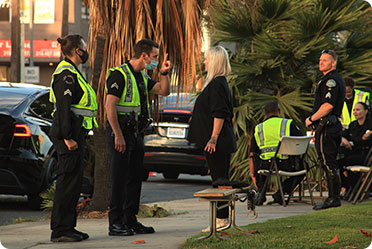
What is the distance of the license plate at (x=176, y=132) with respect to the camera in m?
13.1

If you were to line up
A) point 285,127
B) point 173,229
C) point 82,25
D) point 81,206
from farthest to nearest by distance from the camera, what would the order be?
point 82,25 → point 285,127 → point 81,206 → point 173,229

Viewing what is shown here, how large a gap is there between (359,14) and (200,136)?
677 centimetres

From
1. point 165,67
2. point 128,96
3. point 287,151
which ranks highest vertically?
point 165,67

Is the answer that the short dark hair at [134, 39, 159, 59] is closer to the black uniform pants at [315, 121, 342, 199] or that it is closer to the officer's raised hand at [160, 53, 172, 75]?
the officer's raised hand at [160, 53, 172, 75]

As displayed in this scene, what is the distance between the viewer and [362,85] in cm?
1275

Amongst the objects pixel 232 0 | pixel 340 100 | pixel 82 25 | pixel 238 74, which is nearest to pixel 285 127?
pixel 340 100

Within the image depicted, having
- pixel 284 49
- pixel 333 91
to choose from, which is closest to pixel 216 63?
pixel 333 91

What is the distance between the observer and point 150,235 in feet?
22.7

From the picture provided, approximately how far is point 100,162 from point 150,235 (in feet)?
6.70

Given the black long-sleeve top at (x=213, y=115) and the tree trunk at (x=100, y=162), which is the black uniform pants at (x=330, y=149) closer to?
the black long-sleeve top at (x=213, y=115)

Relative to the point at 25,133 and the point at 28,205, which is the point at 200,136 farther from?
the point at 28,205

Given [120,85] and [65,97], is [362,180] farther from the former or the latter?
[65,97]

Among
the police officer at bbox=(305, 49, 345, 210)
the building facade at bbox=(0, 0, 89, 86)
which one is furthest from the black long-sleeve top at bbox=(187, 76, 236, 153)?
the building facade at bbox=(0, 0, 89, 86)

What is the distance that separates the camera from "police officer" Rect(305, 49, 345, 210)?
904 centimetres
